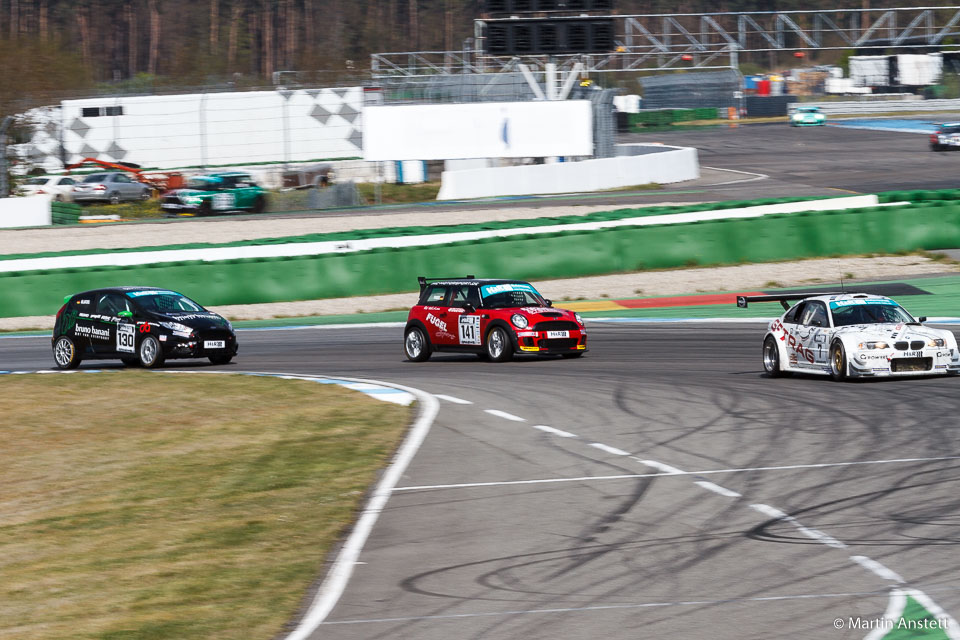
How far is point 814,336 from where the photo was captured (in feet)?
48.8

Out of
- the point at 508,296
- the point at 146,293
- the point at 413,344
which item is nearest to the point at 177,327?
the point at 146,293

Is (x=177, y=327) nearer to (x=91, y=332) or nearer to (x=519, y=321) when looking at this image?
(x=91, y=332)

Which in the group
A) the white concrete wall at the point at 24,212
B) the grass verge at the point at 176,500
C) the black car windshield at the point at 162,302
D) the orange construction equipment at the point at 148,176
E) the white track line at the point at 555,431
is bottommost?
the grass verge at the point at 176,500

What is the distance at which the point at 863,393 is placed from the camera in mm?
13266

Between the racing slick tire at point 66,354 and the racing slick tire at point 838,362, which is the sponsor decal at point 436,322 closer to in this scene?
the racing slick tire at point 66,354

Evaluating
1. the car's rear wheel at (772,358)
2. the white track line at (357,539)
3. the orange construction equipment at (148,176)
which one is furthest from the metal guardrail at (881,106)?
the white track line at (357,539)

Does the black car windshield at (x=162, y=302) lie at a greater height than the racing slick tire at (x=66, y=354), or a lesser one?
greater

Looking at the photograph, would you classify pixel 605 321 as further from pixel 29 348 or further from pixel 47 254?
pixel 47 254

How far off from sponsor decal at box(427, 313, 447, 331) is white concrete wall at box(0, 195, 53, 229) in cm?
2571

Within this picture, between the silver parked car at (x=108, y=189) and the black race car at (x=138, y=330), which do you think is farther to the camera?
the silver parked car at (x=108, y=189)

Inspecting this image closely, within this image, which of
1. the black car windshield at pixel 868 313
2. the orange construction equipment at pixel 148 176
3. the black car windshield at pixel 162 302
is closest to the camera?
the black car windshield at pixel 868 313

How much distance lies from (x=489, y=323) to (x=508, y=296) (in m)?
0.53

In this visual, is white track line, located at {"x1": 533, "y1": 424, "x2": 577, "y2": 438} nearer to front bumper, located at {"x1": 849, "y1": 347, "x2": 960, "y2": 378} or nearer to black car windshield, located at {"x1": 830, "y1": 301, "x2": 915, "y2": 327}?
front bumper, located at {"x1": 849, "y1": 347, "x2": 960, "y2": 378}

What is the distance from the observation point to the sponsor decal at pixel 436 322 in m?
18.9
